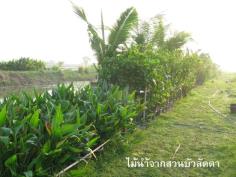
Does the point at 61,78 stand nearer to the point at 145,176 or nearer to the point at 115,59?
the point at 115,59

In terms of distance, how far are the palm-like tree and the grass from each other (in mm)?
2267

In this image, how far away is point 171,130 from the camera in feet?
21.3

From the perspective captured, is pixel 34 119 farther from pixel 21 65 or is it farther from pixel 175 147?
pixel 21 65

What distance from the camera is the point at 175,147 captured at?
5262 millimetres

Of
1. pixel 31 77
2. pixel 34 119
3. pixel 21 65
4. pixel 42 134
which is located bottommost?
pixel 31 77

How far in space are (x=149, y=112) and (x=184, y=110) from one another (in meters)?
2.33

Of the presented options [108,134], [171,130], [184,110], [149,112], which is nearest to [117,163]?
[108,134]

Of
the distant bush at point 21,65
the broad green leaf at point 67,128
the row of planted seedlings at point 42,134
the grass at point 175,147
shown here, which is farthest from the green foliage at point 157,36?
the distant bush at point 21,65

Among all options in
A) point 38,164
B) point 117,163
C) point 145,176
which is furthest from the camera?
point 117,163

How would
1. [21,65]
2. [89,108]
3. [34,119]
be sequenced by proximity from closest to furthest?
[34,119] → [89,108] → [21,65]

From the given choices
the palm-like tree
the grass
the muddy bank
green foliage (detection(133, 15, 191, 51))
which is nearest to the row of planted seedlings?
the grass

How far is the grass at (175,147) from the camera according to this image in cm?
409

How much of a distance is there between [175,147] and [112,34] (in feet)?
13.6

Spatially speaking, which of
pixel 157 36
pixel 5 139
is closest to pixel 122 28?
pixel 157 36
